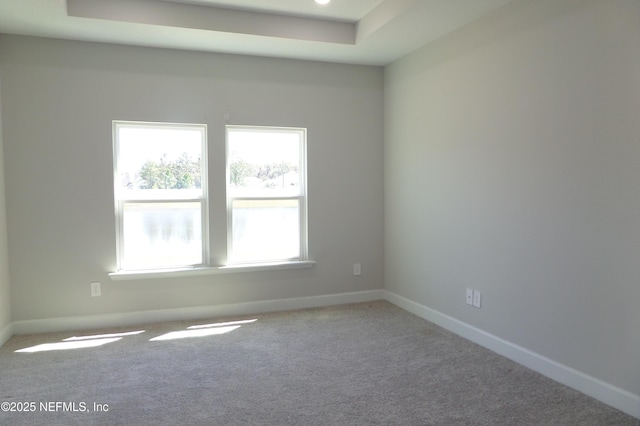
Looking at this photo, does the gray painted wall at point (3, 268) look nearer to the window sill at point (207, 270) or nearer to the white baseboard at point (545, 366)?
the window sill at point (207, 270)

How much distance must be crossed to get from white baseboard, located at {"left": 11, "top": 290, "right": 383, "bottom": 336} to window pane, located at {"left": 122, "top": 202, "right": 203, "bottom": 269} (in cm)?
44

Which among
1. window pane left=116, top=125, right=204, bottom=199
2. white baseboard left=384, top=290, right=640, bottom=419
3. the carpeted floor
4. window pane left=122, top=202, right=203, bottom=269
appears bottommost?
the carpeted floor

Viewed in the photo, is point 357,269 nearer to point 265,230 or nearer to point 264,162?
point 265,230

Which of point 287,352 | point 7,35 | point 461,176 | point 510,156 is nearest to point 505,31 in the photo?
point 510,156

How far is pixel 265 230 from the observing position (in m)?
4.42

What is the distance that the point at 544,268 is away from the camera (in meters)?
2.87

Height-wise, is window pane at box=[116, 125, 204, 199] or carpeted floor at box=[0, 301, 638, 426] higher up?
window pane at box=[116, 125, 204, 199]

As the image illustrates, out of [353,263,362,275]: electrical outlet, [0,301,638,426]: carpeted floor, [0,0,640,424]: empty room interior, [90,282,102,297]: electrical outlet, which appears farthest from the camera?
[353,263,362,275]: electrical outlet

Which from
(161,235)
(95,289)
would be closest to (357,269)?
(161,235)

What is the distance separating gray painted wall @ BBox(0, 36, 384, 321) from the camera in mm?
3668

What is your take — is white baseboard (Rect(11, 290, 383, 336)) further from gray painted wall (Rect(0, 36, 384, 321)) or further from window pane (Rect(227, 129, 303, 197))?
window pane (Rect(227, 129, 303, 197))

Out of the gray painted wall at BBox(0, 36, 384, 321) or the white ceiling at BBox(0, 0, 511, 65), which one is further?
the gray painted wall at BBox(0, 36, 384, 321)

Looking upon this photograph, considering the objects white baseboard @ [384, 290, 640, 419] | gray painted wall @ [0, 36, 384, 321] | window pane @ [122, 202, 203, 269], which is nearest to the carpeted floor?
white baseboard @ [384, 290, 640, 419]

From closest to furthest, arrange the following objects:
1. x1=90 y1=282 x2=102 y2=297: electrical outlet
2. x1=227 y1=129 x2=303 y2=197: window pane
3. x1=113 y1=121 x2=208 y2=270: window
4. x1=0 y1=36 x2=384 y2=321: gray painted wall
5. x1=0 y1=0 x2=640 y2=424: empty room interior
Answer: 1. x1=0 y1=0 x2=640 y2=424: empty room interior
2. x1=0 y1=36 x2=384 y2=321: gray painted wall
3. x1=90 y1=282 x2=102 y2=297: electrical outlet
4. x1=113 y1=121 x2=208 y2=270: window
5. x1=227 y1=129 x2=303 y2=197: window pane
